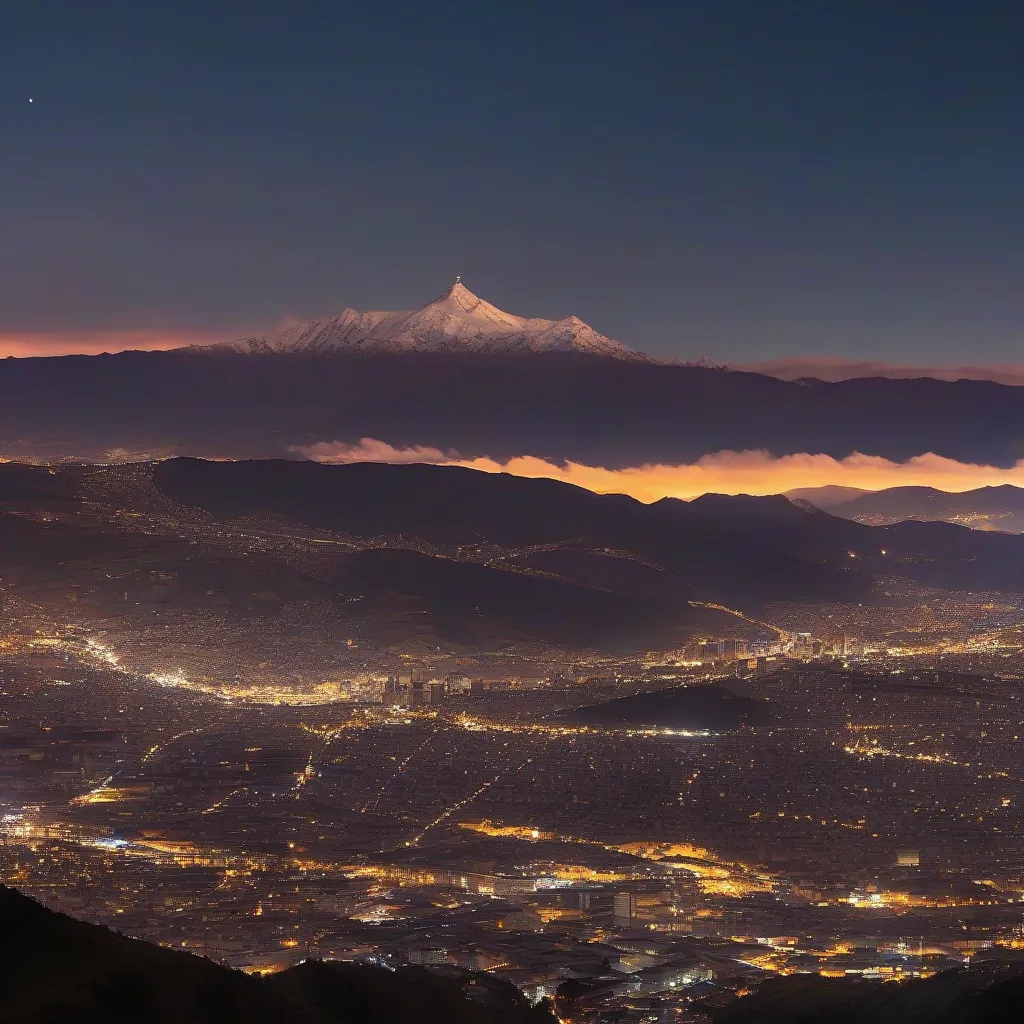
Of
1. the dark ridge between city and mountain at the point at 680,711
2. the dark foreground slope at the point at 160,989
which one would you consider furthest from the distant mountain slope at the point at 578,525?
the dark foreground slope at the point at 160,989

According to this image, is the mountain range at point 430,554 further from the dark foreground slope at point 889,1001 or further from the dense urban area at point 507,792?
the dark foreground slope at point 889,1001

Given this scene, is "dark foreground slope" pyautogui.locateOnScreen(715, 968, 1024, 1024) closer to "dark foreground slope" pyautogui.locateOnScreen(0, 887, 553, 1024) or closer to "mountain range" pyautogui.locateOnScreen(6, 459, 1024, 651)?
"dark foreground slope" pyautogui.locateOnScreen(0, 887, 553, 1024)

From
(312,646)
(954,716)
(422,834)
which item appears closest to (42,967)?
(422,834)

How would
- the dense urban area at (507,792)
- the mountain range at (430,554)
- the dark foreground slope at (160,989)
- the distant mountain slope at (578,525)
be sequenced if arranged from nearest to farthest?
the dark foreground slope at (160,989)
the dense urban area at (507,792)
the mountain range at (430,554)
the distant mountain slope at (578,525)

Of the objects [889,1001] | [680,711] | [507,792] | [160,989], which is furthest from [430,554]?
[160,989]

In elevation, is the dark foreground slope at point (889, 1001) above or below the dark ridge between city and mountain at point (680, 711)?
below

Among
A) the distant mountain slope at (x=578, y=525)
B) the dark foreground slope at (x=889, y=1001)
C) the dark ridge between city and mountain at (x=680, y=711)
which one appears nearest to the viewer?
the dark foreground slope at (x=889, y=1001)

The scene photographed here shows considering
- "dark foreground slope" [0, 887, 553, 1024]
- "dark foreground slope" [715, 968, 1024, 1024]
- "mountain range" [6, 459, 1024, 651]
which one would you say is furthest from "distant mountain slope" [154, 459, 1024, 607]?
"dark foreground slope" [0, 887, 553, 1024]

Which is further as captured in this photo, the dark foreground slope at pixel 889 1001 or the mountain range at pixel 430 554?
the mountain range at pixel 430 554
